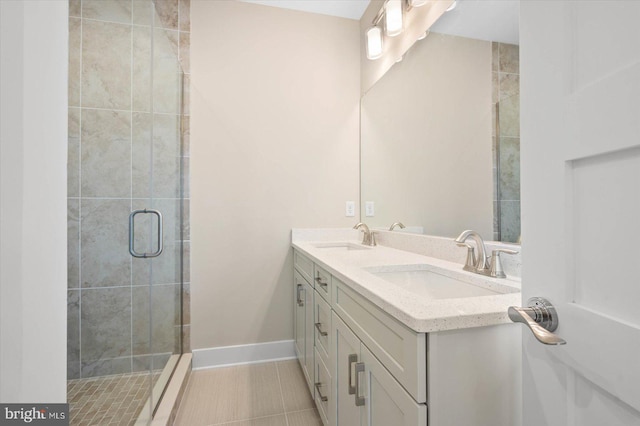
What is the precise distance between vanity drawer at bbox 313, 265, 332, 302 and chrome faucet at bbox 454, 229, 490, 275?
557 mm

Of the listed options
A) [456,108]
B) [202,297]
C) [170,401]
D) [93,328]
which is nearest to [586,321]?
[456,108]

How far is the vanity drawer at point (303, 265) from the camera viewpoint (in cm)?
169

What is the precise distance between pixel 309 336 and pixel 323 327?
0.32 metres

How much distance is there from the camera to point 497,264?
1033mm

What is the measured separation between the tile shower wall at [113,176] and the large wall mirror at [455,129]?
1.40m

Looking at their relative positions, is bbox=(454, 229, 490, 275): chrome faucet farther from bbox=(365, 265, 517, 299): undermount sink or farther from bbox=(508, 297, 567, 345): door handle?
bbox=(508, 297, 567, 345): door handle

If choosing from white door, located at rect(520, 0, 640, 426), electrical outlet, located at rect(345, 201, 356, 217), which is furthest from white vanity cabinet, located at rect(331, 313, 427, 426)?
electrical outlet, located at rect(345, 201, 356, 217)

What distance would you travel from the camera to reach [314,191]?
2295 millimetres

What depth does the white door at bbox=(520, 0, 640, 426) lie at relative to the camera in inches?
15.3

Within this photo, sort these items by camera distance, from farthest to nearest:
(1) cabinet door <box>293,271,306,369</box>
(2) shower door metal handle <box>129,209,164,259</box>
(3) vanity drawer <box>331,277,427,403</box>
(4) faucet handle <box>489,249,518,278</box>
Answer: (1) cabinet door <box>293,271,306,369</box>
(2) shower door metal handle <box>129,209,164,259</box>
(4) faucet handle <box>489,249,518,278</box>
(3) vanity drawer <box>331,277,427,403</box>

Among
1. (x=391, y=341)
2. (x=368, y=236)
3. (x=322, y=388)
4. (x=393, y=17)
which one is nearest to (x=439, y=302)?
(x=391, y=341)

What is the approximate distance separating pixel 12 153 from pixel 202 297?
1.83 meters

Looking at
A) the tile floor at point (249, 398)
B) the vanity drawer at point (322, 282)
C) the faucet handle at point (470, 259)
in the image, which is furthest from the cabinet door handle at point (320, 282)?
the tile floor at point (249, 398)

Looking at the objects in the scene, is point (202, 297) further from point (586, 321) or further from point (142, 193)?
point (586, 321)
